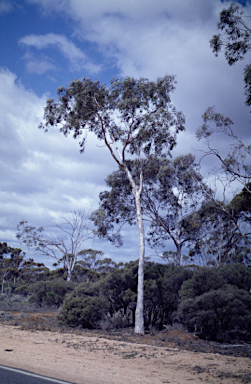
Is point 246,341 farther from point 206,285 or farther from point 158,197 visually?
point 158,197

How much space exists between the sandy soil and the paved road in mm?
390

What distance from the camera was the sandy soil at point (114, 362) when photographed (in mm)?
6297

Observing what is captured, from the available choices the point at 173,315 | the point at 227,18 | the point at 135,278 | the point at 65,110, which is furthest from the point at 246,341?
the point at 65,110

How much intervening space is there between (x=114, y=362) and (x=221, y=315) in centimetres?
614

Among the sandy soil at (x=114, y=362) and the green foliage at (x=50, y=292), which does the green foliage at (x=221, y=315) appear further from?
the green foliage at (x=50, y=292)

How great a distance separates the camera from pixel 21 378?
17.9 feet

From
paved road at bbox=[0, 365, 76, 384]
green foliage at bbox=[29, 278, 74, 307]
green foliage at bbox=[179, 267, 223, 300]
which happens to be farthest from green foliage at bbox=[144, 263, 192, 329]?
paved road at bbox=[0, 365, 76, 384]

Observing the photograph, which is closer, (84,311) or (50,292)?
(84,311)

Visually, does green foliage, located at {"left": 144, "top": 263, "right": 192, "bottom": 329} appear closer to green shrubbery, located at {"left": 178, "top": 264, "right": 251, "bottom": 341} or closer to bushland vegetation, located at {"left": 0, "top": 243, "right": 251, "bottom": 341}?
bushland vegetation, located at {"left": 0, "top": 243, "right": 251, "bottom": 341}

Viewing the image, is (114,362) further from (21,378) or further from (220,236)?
(220,236)

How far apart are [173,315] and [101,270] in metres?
35.6

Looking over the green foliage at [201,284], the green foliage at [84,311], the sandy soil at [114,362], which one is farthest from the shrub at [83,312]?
the green foliage at [201,284]

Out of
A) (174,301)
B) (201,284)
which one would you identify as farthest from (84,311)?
(201,284)

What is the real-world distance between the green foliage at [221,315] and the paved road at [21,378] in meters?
8.39
